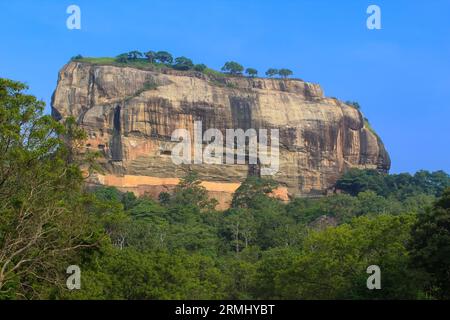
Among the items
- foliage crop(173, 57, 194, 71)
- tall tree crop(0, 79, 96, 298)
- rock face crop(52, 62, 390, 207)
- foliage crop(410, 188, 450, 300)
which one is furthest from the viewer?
foliage crop(173, 57, 194, 71)

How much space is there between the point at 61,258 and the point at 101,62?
2322 inches

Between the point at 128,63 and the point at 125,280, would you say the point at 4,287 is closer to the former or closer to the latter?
the point at 125,280

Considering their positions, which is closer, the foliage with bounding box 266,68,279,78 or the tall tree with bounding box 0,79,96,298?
the tall tree with bounding box 0,79,96,298

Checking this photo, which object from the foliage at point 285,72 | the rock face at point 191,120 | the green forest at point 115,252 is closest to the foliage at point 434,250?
the green forest at point 115,252

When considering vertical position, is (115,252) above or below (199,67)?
below

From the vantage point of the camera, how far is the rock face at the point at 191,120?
7375 centimetres

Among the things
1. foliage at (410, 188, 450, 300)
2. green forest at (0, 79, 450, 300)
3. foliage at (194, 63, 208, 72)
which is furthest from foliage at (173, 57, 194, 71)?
foliage at (410, 188, 450, 300)

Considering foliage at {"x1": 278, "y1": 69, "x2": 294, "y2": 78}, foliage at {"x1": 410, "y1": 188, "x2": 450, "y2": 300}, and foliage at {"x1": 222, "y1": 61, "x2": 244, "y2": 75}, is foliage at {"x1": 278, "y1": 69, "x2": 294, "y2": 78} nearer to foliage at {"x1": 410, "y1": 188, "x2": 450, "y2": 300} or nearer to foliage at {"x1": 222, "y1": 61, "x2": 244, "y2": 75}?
foliage at {"x1": 222, "y1": 61, "x2": 244, "y2": 75}

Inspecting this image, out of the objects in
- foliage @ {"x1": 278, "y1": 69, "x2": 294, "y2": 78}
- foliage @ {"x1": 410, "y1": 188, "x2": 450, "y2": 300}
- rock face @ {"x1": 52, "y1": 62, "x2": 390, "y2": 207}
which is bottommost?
foliage @ {"x1": 410, "y1": 188, "x2": 450, "y2": 300}

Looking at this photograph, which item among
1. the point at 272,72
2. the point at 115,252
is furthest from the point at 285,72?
the point at 115,252

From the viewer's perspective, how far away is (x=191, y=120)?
247ft

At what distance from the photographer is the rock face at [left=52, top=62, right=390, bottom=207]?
242 ft

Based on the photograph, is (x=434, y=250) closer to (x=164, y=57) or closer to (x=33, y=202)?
(x=33, y=202)

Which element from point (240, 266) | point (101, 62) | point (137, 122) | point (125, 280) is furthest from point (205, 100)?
point (125, 280)
